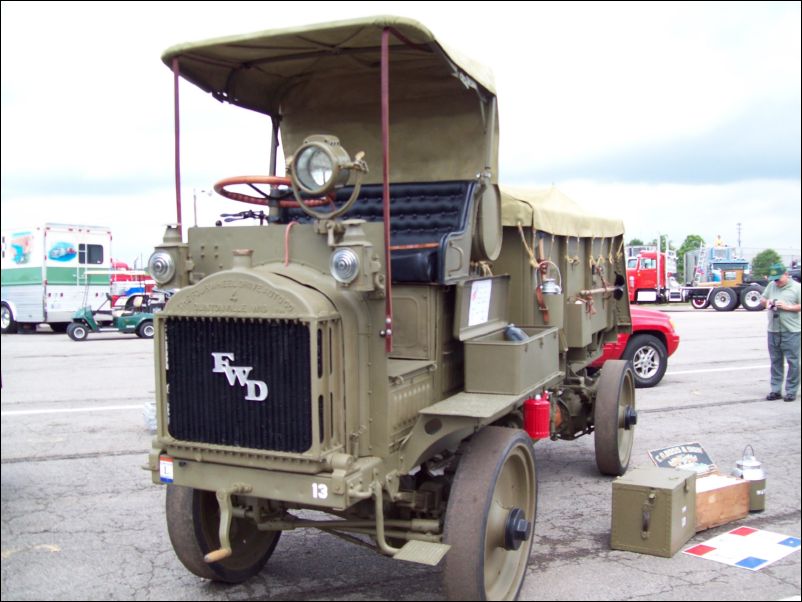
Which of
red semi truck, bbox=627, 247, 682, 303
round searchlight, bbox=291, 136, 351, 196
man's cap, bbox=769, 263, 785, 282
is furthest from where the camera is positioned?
red semi truck, bbox=627, 247, 682, 303

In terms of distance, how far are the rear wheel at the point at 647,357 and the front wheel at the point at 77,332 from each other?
14.6 metres

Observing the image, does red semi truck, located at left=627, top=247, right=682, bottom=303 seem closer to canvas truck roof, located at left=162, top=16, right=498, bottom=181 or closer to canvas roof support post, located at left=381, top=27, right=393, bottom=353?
canvas truck roof, located at left=162, top=16, right=498, bottom=181

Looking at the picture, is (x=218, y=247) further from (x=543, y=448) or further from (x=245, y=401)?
(x=543, y=448)

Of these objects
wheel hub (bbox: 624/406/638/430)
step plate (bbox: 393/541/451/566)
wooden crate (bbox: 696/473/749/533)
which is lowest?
wooden crate (bbox: 696/473/749/533)

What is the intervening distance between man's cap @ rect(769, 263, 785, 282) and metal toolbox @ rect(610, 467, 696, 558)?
5.30 metres

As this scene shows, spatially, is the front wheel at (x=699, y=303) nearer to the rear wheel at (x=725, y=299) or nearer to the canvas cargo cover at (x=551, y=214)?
the rear wheel at (x=725, y=299)

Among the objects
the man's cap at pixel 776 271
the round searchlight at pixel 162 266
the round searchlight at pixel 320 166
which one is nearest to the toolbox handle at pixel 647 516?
the round searchlight at pixel 320 166

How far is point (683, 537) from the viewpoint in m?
4.91

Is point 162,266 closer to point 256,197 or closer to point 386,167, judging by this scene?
point 256,197

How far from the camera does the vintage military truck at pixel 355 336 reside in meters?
3.53

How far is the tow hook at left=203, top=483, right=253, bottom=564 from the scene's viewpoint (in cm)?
353

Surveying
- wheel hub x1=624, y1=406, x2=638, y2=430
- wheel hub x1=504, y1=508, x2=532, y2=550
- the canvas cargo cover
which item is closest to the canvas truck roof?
the canvas cargo cover

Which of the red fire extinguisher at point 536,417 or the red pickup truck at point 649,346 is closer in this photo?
the red fire extinguisher at point 536,417

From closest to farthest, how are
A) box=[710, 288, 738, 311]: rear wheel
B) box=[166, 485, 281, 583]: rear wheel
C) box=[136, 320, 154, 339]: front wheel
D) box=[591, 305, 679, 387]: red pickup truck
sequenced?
box=[166, 485, 281, 583]: rear wheel < box=[591, 305, 679, 387]: red pickup truck < box=[136, 320, 154, 339]: front wheel < box=[710, 288, 738, 311]: rear wheel
